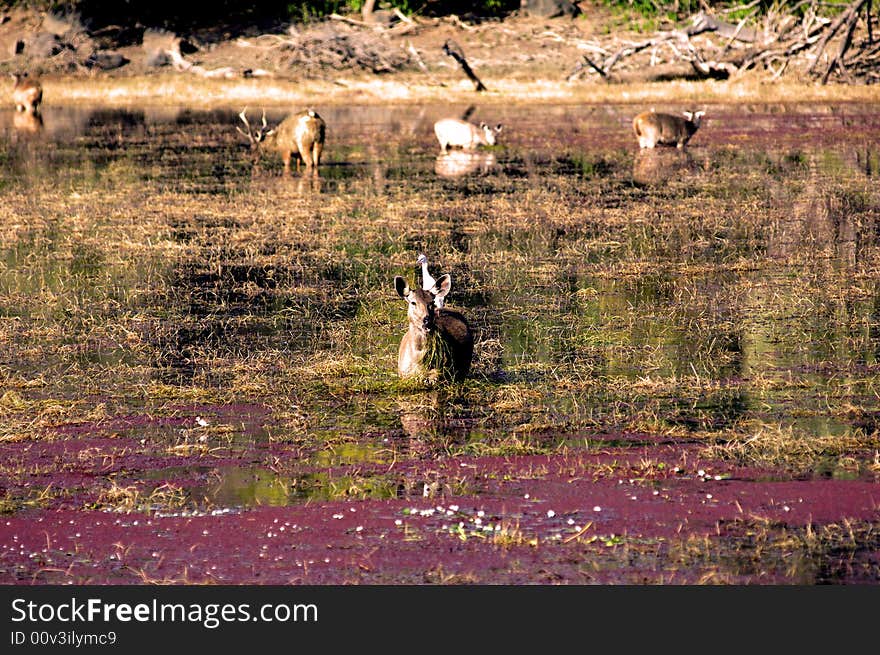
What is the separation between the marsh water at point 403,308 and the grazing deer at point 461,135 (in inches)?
42.9

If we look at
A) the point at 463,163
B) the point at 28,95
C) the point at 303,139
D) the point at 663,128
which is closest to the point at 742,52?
the point at 663,128

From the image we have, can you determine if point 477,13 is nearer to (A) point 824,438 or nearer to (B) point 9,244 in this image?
(B) point 9,244

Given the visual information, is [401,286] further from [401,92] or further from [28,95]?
[28,95]

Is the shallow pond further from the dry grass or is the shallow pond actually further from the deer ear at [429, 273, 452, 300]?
the dry grass

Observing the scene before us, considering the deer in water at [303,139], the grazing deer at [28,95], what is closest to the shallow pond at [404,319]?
the deer in water at [303,139]

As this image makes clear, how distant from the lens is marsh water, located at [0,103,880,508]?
8.70 metres

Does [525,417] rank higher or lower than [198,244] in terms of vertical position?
lower

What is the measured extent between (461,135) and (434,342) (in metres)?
17.2

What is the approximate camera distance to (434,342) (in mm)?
9594

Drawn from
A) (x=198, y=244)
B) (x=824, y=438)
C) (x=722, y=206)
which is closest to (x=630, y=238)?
(x=722, y=206)

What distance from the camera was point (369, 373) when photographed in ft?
33.0

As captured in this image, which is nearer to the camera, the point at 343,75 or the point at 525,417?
the point at 525,417

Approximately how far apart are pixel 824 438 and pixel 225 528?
3781 millimetres

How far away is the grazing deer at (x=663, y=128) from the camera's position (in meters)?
26.0
